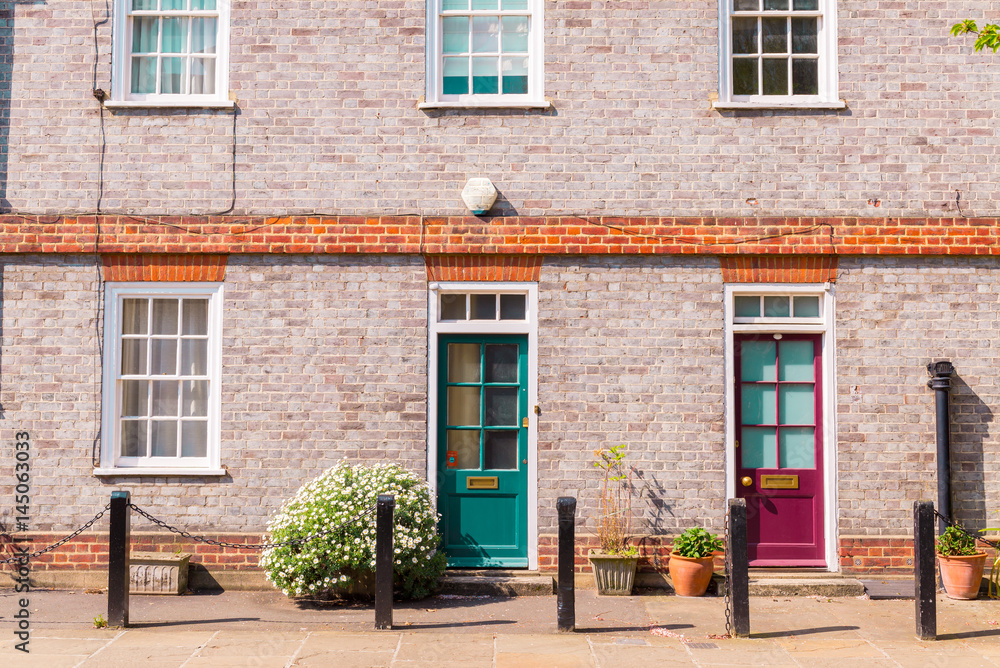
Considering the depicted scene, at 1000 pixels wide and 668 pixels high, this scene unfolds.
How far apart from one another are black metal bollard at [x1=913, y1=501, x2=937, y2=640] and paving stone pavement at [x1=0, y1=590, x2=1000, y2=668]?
143mm

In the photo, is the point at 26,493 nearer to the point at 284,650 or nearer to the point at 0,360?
the point at 0,360

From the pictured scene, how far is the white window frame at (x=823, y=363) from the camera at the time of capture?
26.4 feet

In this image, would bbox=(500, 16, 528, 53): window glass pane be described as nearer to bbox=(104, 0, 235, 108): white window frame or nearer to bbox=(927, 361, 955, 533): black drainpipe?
bbox=(104, 0, 235, 108): white window frame

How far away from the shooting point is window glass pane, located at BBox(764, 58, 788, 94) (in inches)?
327

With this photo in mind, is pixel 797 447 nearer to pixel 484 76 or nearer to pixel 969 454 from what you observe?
pixel 969 454

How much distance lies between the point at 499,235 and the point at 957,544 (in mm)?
4934

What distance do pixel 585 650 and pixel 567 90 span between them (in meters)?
5.01

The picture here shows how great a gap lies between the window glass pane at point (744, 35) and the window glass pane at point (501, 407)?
13.0 feet

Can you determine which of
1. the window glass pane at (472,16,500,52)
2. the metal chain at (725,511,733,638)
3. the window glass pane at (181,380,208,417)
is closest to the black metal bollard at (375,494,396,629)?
the metal chain at (725,511,733,638)

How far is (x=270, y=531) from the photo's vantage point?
295 inches

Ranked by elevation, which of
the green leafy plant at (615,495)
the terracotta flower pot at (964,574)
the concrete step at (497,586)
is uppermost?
the green leafy plant at (615,495)

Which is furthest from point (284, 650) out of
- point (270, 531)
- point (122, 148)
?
point (122, 148)

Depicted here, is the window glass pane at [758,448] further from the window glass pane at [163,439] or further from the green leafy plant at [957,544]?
the window glass pane at [163,439]

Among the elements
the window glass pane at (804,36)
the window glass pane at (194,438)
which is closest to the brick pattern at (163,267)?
the window glass pane at (194,438)
